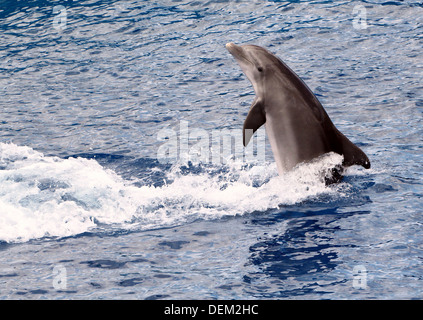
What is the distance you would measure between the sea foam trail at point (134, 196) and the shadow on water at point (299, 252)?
1.36 feet

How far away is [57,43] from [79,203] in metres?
8.78

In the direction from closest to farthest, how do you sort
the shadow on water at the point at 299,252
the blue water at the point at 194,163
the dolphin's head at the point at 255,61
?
the shadow on water at the point at 299,252 → the blue water at the point at 194,163 → the dolphin's head at the point at 255,61

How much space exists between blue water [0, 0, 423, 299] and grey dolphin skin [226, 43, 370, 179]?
0.20 meters

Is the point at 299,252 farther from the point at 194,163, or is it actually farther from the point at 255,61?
the point at 194,163

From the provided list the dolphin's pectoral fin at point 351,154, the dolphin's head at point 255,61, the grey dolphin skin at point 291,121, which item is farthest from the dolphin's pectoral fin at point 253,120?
the dolphin's pectoral fin at point 351,154

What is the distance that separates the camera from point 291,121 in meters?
8.45

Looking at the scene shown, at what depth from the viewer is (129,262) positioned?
23.7 ft

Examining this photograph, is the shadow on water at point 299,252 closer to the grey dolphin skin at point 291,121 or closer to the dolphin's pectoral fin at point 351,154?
the dolphin's pectoral fin at point 351,154

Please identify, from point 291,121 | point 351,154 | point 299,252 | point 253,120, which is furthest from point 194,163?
point 299,252

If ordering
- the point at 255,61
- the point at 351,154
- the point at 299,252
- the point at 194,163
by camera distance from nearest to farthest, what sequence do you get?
the point at 299,252, the point at 351,154, the point at 255,61, the point at 194,163

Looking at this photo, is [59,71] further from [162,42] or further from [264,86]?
[264,86]

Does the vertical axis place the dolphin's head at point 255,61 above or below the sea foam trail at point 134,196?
above

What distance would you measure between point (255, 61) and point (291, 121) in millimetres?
986

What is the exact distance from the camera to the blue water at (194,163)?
6875 mm
